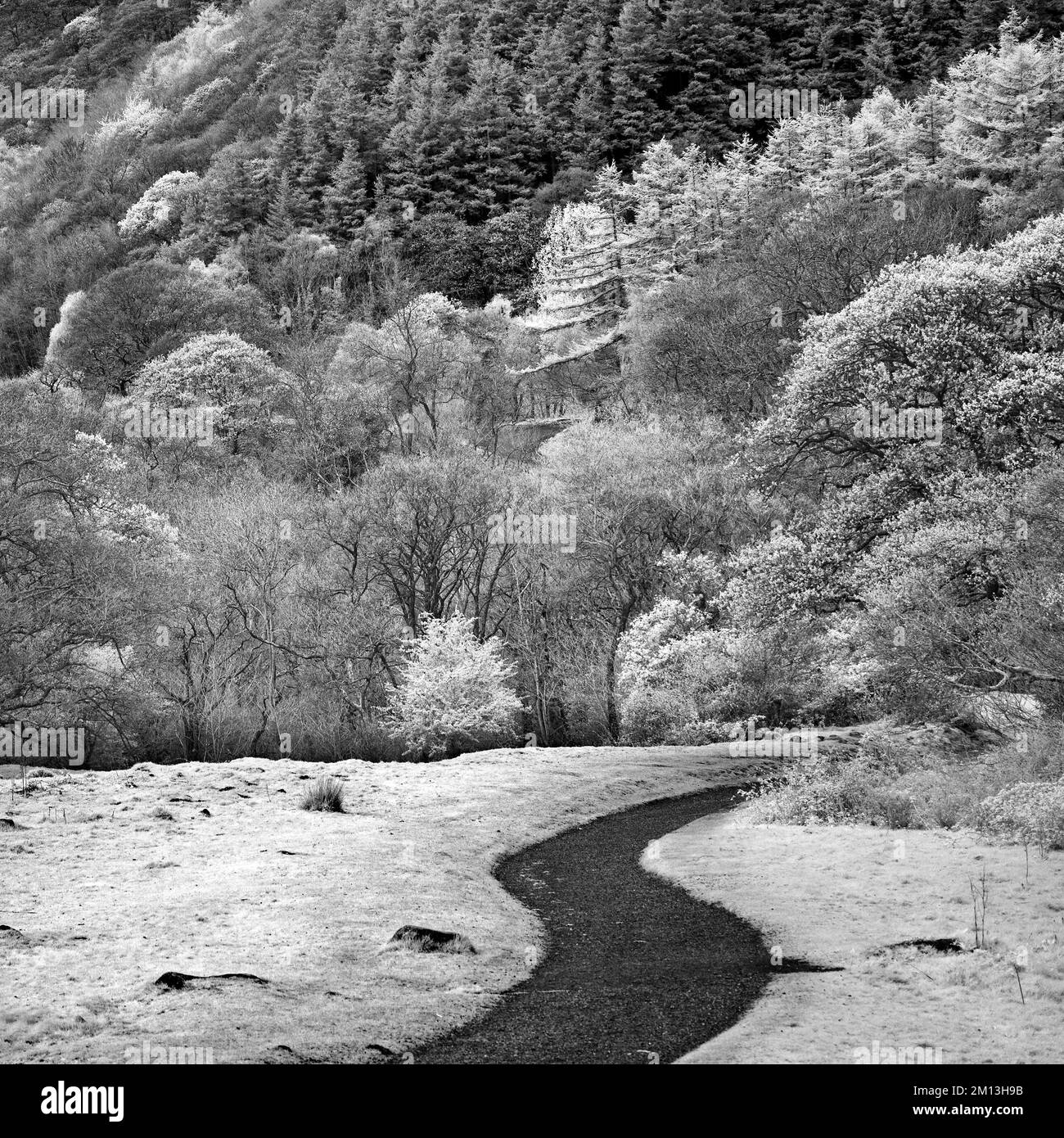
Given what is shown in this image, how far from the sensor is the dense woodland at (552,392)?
29.8 m

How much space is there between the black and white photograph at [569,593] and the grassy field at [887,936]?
81 millimetres

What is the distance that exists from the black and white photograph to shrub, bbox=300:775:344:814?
63mm

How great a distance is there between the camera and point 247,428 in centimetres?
7081

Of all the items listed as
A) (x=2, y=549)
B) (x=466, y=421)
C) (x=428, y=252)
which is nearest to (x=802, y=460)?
(x=2, y=549)

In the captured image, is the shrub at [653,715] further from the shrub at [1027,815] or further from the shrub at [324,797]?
the shrub at [1027,815]

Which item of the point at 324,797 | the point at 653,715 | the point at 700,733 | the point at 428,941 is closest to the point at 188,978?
the point at 428,941

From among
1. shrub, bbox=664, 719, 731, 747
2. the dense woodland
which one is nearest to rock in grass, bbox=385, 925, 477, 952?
the dense woodland

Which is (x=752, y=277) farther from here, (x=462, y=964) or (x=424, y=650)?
(x=462, y=964)

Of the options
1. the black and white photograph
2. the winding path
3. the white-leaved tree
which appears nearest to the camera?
the winding path

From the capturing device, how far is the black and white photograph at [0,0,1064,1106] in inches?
471

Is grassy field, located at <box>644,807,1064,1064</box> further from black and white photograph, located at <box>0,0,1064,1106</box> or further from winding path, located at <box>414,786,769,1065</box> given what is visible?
winding path, located at <box>414,786,769,1065</box>

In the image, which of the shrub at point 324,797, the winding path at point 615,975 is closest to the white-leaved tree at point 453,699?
the shrub at point 324,797

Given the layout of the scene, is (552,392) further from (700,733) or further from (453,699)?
(700,733)

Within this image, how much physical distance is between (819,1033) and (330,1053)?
4.42m
